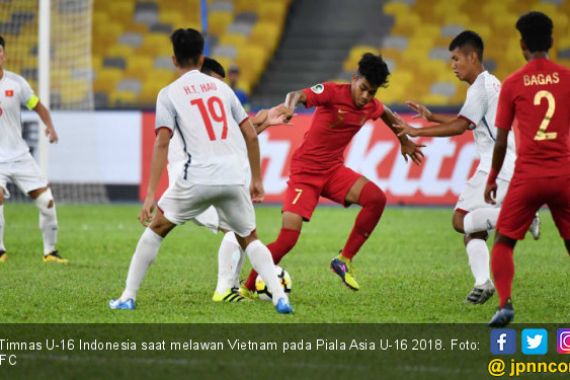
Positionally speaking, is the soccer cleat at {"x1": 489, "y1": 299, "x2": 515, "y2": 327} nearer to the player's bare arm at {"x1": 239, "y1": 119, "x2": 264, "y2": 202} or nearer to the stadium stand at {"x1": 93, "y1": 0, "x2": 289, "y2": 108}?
the player's bare arm at {"x1": 239, "y1": 119, "x2": 264, "y2": 202}

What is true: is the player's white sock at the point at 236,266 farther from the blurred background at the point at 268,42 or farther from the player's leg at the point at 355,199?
the blurred background at the point at 268,42

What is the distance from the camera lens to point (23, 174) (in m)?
13.2

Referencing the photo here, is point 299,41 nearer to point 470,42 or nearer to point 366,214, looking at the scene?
point 366,214

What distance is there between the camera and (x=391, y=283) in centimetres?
1097

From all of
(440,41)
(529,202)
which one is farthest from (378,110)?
(440,41)

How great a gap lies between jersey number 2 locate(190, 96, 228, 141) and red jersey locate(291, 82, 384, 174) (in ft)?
5.33

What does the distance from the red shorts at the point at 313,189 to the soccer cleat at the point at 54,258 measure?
12.8 feet

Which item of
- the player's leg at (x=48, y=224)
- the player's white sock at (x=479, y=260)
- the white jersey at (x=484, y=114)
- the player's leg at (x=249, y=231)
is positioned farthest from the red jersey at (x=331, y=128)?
the player's leg at (x=48, y=224)

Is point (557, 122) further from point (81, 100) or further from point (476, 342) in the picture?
point (81, 100)

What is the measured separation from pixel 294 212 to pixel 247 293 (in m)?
0.82

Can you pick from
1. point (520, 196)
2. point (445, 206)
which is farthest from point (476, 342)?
point (445, 206)

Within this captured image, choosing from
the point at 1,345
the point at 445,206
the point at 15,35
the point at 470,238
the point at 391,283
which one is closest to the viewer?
the point at 1,345

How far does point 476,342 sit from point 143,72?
62.6 feet

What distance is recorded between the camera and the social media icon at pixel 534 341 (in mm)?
7168
